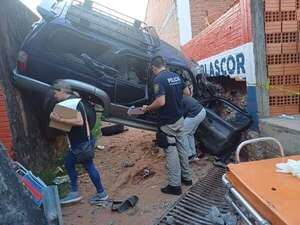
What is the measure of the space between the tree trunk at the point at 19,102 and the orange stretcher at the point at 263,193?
11.1 ft

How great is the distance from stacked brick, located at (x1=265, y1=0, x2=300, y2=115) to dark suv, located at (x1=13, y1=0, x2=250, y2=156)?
0.75m

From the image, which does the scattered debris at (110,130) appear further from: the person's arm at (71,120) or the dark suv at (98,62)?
the person's arm at (71,120)

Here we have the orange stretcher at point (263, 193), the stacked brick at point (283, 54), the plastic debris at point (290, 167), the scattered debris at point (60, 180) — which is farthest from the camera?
the scattered debris at point (60, 180)

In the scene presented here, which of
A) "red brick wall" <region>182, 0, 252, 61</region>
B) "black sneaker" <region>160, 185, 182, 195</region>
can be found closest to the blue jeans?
"black sneaker" <region>160, 185, 182, 195</region>

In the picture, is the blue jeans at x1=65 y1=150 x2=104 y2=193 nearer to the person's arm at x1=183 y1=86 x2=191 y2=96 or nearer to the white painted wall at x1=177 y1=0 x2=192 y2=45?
the person's arm at x1=183 y1=86 x2=191 y2=96

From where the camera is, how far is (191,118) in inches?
249

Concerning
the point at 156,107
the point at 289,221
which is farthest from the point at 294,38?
the point at 289,221

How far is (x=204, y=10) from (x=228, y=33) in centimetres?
590

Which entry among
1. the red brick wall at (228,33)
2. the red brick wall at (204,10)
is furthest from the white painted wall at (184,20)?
the red brick wall at (228,33)

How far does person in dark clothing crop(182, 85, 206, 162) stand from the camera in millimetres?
6324

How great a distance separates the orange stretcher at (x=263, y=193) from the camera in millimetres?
1796

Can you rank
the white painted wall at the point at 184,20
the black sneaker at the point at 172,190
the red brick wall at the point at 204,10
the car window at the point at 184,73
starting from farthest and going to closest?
1. the white painted wall at the point at 184,20
2. the red brick wall at the point at 204,10
3. the car window at the point at 184,73
4. the black sneaker at the point at 172,190

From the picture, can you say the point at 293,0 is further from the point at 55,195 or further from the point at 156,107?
the point at 55,195

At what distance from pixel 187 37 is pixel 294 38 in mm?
8492
